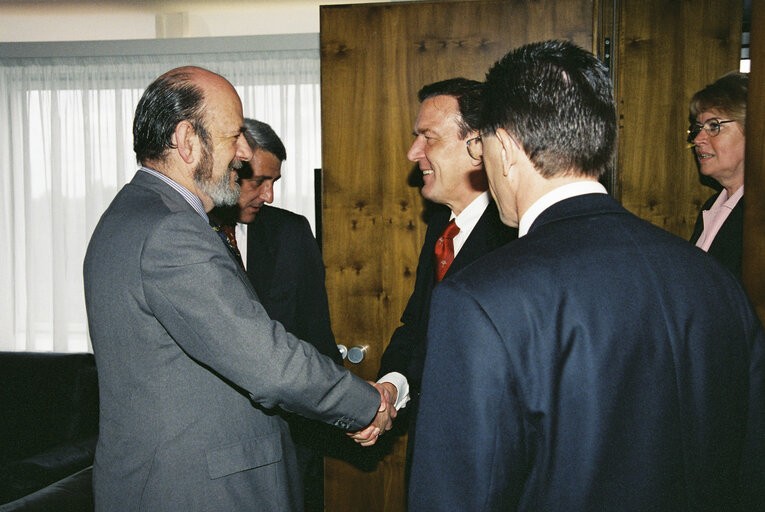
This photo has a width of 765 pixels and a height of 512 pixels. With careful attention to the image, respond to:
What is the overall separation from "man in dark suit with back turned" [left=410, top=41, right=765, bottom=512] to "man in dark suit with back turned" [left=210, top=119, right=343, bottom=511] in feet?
5.98

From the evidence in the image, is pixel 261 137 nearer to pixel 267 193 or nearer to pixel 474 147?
pixel 267 193

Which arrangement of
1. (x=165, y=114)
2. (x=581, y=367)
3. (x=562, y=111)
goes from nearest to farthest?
(x=581, y=367)
(x=562, y=111)
(x=165, y=114)

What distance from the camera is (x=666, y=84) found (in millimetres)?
2500

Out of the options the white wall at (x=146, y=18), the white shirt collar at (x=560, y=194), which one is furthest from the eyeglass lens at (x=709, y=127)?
the white wall at (x=146, y=18)

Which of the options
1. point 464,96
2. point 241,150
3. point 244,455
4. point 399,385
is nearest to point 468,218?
point 464,96

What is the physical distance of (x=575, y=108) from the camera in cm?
100

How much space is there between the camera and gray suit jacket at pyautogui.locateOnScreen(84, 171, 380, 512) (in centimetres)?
139

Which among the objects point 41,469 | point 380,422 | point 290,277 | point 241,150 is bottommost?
point 41,469

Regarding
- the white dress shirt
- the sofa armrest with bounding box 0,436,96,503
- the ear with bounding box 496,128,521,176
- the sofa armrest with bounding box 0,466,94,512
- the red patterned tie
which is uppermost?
the ear with bounding box 496,128,521,176

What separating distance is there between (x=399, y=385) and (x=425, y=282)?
378 millimetres

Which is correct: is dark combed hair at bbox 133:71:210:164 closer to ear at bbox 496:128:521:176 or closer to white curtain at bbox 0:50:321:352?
ear at bbox 496:128:521:176

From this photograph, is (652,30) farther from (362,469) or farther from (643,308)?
(362,469)

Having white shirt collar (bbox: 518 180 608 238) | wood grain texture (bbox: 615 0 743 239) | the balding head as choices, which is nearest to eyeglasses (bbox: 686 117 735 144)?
wood grain texture (bbox: 615 0 743 239)

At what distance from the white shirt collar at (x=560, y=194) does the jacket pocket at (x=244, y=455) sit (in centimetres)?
91
